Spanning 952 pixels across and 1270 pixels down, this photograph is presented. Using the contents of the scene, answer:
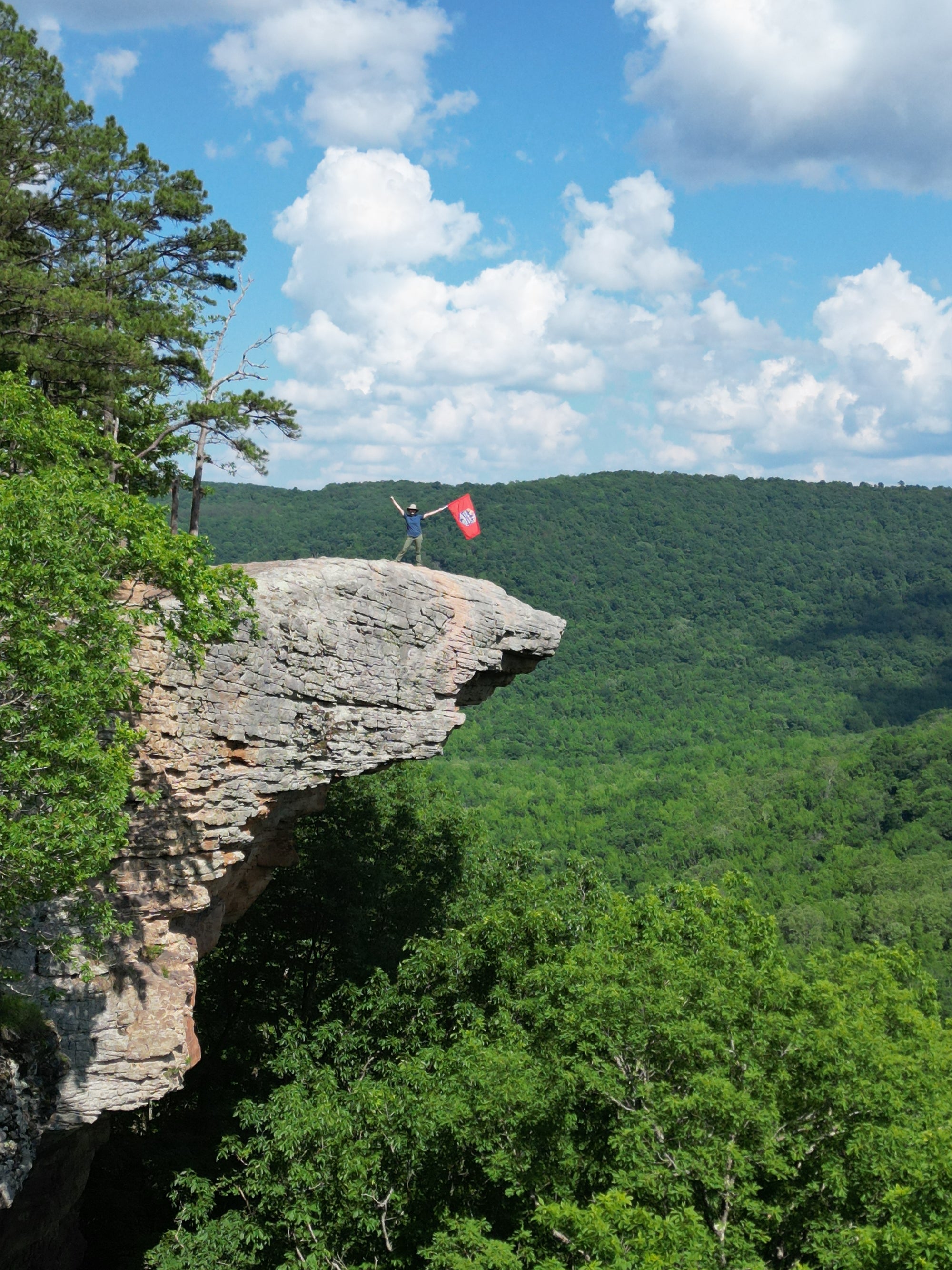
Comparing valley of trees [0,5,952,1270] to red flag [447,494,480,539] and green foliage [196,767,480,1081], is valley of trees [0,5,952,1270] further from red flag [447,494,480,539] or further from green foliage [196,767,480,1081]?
red flag [447,494,480,539]

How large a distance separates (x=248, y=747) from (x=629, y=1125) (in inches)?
291

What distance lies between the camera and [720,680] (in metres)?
107

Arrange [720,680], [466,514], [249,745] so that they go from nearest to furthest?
[249,745]
[466,514]
[720,680]

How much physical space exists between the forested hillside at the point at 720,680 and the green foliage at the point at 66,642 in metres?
41.2

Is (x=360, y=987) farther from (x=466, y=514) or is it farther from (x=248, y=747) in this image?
(x=466, y=514)

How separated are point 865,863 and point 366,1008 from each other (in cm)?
5200

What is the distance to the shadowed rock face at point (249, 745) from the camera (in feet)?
45.3

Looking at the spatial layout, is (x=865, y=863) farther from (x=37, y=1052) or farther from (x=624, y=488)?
(x=624, y=488)

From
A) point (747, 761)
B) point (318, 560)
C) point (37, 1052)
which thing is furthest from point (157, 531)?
point (747, 761)

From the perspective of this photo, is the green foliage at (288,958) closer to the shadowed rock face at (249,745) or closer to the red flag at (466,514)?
the shadowed rock face at (249,745)

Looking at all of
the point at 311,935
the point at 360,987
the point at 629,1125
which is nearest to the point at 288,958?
the point at 311,935

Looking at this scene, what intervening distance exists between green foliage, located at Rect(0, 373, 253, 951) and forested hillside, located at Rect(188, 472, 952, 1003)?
135 ft

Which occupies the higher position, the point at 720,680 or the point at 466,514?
the point at 466,514

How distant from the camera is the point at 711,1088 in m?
11.5
